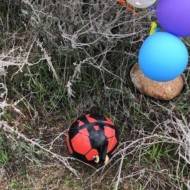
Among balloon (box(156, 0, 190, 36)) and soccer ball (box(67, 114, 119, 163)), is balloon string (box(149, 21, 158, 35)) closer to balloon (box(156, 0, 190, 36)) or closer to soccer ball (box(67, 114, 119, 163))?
balloon (box(156, 0, 190, 36))

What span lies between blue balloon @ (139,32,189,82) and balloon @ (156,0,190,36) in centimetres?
4

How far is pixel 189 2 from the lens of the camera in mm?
2189

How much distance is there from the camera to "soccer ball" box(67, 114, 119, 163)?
2.35 m

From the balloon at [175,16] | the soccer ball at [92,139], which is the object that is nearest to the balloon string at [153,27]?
the balloon at [175,16]

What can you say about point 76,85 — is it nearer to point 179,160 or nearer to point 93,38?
point 93,38

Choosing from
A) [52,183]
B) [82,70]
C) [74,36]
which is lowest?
[52,183]

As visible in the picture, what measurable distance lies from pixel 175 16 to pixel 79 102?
0.72m

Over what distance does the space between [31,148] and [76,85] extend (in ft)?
1.40

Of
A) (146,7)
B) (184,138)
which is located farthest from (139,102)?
(146,7)

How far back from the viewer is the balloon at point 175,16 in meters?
2.20

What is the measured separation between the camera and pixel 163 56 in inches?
88.2

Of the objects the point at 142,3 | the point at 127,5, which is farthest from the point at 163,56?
the point at 127,5

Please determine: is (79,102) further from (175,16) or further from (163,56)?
(175,16)

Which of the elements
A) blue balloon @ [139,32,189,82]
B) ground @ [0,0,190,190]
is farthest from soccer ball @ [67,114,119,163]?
blue balloon @ [139,32,189,82]
